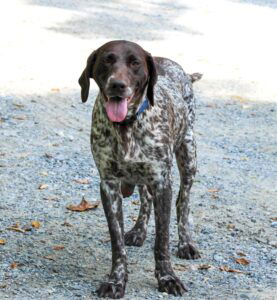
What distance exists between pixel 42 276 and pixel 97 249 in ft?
2.66

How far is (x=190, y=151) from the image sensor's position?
23.0 ft

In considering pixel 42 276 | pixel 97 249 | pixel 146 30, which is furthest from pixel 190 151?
pixel 146 30

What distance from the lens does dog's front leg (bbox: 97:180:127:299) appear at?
571 cm

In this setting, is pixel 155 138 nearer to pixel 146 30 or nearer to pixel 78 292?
pixel 78 292

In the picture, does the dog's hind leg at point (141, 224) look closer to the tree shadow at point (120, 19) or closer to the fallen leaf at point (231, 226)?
the fallen leaf at point (231, 226)

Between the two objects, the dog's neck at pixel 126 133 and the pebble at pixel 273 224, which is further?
the pebble at pixel 273 224

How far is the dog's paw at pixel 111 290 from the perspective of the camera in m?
5.68

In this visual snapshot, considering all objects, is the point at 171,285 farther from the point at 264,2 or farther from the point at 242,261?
the point at 264,2

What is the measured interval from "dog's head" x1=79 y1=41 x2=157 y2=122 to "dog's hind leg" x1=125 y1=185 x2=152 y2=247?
4.44 ft

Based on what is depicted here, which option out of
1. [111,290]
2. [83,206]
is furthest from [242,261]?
[83,206]

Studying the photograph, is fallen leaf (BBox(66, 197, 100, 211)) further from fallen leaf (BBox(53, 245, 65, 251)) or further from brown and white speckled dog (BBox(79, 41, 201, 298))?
brown and white speckled dog (BBox(79, 41, 201, 298))

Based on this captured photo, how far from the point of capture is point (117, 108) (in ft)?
17.9

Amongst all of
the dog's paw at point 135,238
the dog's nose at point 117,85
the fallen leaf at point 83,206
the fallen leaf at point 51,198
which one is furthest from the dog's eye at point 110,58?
the fallen leaf at point 51,198

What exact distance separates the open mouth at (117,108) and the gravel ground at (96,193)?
1.23m
